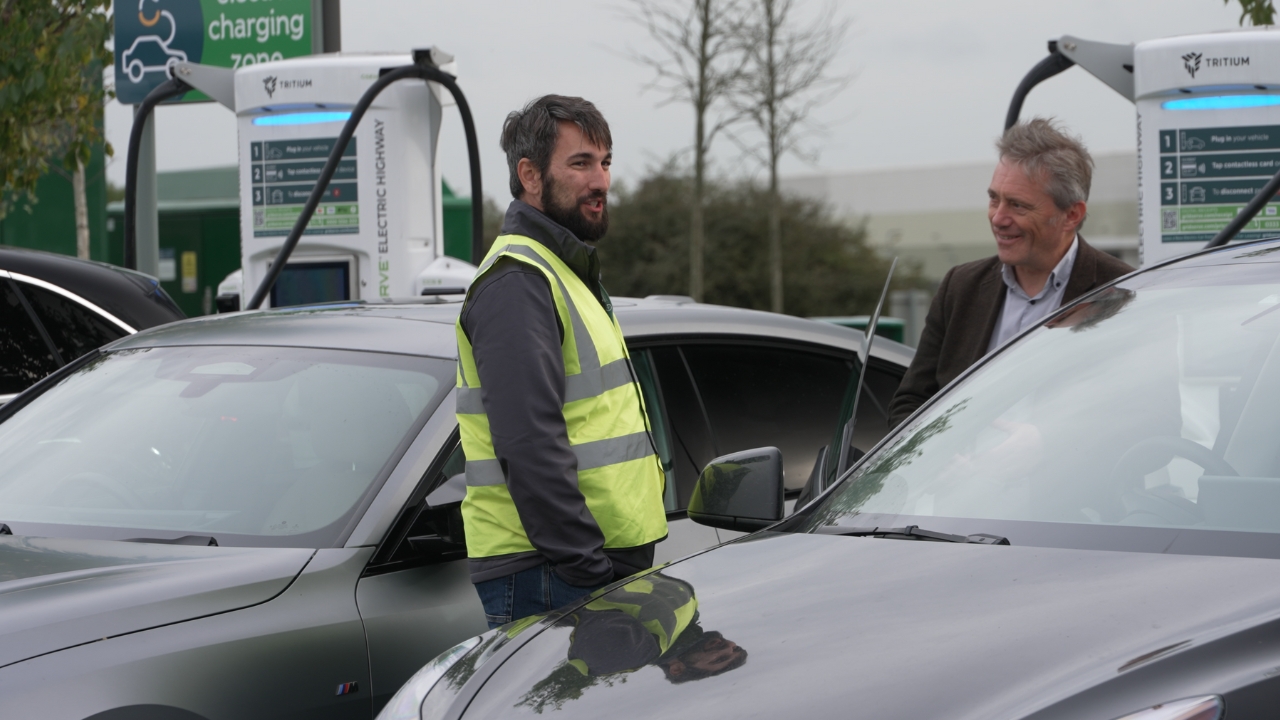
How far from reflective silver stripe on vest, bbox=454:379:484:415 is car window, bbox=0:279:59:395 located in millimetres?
2954

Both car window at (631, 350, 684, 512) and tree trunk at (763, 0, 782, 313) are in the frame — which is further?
tree trunk at (763, 0, 782, 313)

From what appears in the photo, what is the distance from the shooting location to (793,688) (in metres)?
1.89

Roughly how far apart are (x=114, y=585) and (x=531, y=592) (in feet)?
2.67

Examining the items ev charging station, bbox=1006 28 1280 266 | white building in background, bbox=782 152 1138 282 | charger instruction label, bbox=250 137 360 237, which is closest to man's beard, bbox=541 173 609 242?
ev charging station, bbox=1006 28 1280 266

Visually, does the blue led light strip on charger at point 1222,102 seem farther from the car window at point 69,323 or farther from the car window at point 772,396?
the car window at point 69,323

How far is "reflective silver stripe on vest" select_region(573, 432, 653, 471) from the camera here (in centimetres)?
298

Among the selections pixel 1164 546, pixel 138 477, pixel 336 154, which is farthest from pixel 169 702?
pixel 336 154

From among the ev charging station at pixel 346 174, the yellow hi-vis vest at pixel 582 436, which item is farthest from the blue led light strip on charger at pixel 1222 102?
the yellow hi-vis vest at pixel 582 436

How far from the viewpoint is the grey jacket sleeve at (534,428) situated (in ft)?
9.32

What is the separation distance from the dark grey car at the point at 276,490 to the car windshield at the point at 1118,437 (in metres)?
0.93

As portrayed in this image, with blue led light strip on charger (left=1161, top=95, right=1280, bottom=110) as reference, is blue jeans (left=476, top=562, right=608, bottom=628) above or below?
below

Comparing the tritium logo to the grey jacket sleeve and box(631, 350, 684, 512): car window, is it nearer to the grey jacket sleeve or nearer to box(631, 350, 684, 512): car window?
box(631, 350, 684, 512): car window

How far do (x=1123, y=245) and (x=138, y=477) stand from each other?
42.8 metres

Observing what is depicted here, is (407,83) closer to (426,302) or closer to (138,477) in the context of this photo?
(426,302)
